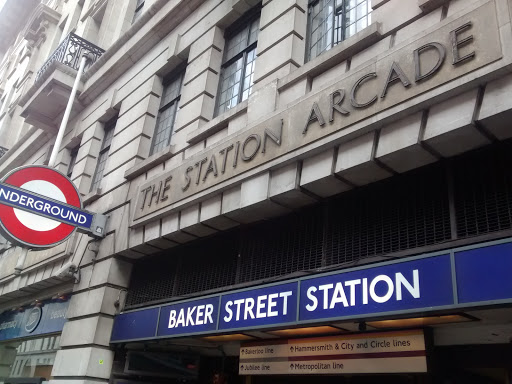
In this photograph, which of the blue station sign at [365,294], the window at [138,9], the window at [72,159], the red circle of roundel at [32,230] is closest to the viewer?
the blue station sign at [365,294]

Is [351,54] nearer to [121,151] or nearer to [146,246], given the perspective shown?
[146,246]

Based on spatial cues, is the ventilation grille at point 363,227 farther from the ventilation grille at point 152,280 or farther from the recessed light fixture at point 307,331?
the recessed light fixture at point 307,331

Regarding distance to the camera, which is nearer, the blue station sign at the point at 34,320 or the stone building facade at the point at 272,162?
the stone building facade at the point at 272,162

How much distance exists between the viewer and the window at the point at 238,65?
10219 mm

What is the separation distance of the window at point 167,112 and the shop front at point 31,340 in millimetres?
4610

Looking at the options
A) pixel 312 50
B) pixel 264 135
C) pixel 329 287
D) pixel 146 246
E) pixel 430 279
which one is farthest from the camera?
pixel 146 246

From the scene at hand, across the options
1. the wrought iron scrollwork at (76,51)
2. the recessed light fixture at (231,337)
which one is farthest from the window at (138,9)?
the recessed light fixture at (231,337)

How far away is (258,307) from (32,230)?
5.91 m

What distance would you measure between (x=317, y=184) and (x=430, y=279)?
2.15 metres

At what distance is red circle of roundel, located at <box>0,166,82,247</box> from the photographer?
10.1 metres

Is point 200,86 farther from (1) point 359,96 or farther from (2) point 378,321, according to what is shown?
(2) point 378,321

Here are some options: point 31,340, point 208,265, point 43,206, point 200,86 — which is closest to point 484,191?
point 208,265

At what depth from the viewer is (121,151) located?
1262cm

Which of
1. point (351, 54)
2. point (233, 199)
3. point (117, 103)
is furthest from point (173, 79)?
point (351, 54)
